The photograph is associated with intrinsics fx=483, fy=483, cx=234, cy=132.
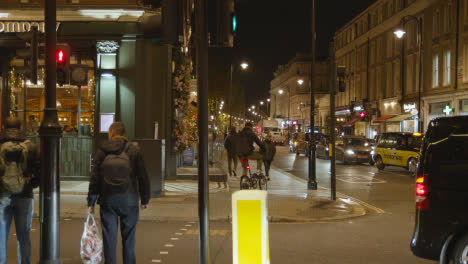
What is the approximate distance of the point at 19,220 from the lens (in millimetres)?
5652

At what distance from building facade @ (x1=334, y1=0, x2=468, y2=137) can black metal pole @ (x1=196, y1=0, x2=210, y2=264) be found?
2684cm

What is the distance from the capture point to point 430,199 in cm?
567

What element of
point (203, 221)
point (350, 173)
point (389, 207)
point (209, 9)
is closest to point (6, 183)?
point (203, 221)

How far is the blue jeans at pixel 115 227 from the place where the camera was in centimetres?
553

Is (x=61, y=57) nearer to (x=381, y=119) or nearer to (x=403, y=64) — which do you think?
(x=403, y=64)

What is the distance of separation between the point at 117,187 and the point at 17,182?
46.8 inches

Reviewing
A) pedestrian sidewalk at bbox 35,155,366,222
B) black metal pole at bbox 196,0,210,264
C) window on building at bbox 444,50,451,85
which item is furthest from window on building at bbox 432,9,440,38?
black metal pole at bbox 196,0,210,264

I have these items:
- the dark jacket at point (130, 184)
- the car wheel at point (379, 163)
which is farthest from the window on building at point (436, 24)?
the dark jacket at point (130, 184)

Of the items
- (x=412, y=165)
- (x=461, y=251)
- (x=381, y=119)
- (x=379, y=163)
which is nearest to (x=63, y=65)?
(x=461, y=251)

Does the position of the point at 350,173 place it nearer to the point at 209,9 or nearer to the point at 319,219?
the point at 319,219

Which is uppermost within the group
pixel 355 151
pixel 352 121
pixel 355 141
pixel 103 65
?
pixel 103 65

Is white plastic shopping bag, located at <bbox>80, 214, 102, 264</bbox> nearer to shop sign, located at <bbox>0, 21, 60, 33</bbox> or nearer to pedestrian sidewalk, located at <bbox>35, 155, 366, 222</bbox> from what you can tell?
pedestrian sidewalk, located at <bbox>35, 155, 366, 222</bbox>

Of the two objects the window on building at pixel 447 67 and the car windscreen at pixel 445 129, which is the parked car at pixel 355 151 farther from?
the car windscreen at pixel 445 129

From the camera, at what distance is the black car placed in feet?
17.9
